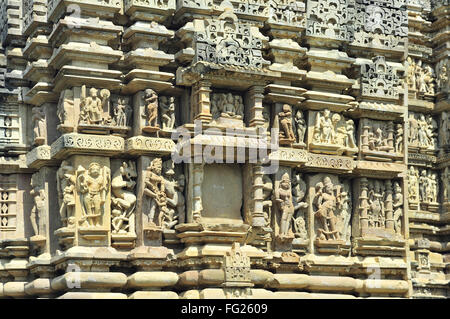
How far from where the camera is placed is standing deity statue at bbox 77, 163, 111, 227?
16.6m

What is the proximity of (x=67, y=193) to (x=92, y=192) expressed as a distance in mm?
417

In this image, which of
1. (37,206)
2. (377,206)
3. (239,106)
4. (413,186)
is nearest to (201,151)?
(239,106)

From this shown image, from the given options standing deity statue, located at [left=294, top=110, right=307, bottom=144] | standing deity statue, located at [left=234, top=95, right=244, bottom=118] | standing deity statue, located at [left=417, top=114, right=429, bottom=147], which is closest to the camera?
standing deity statue, located at [left=234, top=95, right=244, bottom=118]

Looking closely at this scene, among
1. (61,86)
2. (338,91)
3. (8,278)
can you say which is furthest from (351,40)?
(8,278)

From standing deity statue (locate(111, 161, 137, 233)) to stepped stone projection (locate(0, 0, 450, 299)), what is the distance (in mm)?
26

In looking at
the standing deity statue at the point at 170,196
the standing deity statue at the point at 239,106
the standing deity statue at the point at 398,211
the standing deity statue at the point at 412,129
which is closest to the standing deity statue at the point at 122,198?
the standing deity statue at the point at 170,196

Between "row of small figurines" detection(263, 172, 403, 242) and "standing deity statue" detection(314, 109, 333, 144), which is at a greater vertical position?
"standing deity statue" detection(314, 109, 333, 144)

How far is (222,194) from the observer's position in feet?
57.0

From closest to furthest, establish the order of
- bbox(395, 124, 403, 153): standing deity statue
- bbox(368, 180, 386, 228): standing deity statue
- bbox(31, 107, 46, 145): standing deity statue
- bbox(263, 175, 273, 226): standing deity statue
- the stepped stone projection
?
the stepped stone projection
bbox(31, 107, 46, 145): standing deity statue
bbox(263, 175, 273, 226): standing deity statue
bbox(368, 180, 386, 228): standing deity statue
bbox(395, 124, 403, 153): standing deity statue

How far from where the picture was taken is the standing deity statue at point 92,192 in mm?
16562

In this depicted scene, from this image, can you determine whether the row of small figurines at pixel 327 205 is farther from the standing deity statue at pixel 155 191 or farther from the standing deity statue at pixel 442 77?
the standing deity statue at pixel 442 77

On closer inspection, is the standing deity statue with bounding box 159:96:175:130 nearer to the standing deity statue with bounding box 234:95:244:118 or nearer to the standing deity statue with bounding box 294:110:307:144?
the standing deity statue with bounding box 234:95:244:118

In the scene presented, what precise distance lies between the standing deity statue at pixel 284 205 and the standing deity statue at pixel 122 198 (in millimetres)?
2356

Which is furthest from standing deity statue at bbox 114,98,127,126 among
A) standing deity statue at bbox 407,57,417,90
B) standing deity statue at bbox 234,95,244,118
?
standing deity statue at bbox 407,57,417,90
